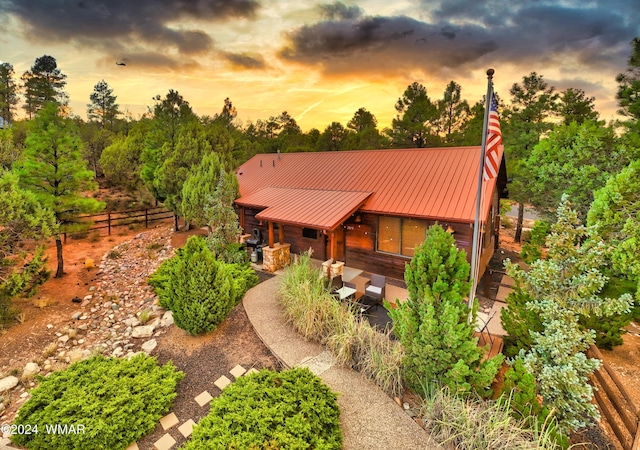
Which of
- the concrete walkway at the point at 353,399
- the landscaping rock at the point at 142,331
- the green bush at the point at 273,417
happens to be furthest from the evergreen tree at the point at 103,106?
the green bush at the point at 273,417

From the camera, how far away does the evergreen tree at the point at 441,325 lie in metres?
4.34

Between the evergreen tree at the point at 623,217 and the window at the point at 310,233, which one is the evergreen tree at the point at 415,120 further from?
the evergreen tree at the point at 623,217

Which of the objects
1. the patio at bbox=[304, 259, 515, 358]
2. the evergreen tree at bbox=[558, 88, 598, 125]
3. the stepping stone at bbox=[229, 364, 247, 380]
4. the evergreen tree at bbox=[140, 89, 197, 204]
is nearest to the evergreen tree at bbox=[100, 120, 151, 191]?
the evergreen tree at bbox=[140, 89, 197, 204]

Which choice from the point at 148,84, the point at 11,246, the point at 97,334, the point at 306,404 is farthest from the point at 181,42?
the point at 306,404

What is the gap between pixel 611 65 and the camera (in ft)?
41.0

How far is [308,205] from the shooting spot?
1163cm

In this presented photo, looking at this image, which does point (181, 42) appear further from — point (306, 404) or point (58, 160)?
point (306, 404)

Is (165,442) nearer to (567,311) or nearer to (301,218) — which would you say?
(567,311)

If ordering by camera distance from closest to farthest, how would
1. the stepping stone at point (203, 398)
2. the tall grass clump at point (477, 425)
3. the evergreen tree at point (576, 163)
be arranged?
1. the tall grass clump at point (477, 425)
2. the stepping stone at point (203, 398)
3. the evergreen tree at point (576, 163)

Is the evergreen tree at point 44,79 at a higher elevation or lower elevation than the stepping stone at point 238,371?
higher

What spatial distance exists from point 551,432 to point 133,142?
96.6 ft

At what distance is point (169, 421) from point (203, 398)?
0.61 meters

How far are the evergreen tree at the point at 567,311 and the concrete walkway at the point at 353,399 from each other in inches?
81.6

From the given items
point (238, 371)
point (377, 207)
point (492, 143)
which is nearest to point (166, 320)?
point (238, 371)
